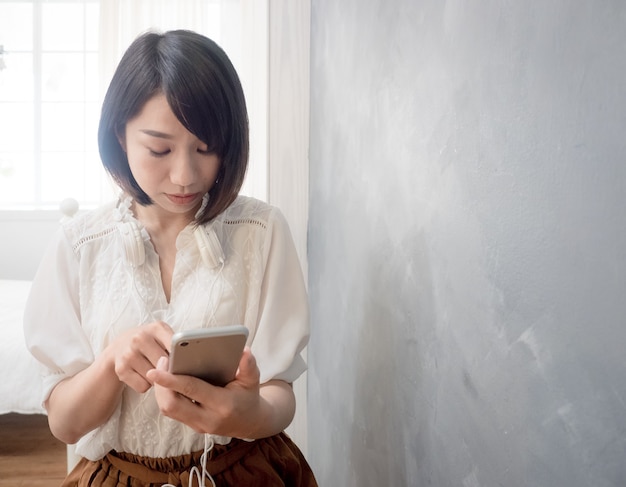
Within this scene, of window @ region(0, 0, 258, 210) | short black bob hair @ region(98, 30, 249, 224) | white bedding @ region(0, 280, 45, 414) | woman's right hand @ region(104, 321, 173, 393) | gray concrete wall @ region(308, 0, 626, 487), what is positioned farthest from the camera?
window @ region(0, 0, 258, 210)

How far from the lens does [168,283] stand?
3.51ft

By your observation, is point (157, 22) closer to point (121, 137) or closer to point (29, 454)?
point (29, 454)

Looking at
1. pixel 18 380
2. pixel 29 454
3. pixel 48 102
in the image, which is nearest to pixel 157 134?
pixel 18 380

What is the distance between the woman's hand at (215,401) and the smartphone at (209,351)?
0.01m

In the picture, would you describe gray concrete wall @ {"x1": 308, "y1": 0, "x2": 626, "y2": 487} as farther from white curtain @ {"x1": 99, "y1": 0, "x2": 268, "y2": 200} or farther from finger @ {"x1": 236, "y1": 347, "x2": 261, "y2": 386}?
white curtain @ {"x1": 99, "y1": 0, "x2": 268, "y2": 200}

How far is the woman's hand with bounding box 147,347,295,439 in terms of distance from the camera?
0.78 m

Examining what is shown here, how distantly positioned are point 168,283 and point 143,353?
0.83 feet

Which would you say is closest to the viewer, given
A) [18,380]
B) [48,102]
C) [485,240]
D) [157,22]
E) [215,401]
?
[485,240]

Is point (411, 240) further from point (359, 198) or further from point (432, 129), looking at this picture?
point (359, 198)

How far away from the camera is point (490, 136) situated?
696 millimetres

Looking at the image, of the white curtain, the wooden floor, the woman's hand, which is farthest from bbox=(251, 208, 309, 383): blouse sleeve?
the white curtain

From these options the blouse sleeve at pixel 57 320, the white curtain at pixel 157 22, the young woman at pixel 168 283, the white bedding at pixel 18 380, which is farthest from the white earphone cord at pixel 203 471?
the white curtain at pixel 157 22

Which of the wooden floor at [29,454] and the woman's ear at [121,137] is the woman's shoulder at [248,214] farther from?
the wooden floor at [29,454]

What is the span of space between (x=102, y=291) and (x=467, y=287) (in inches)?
22.8
